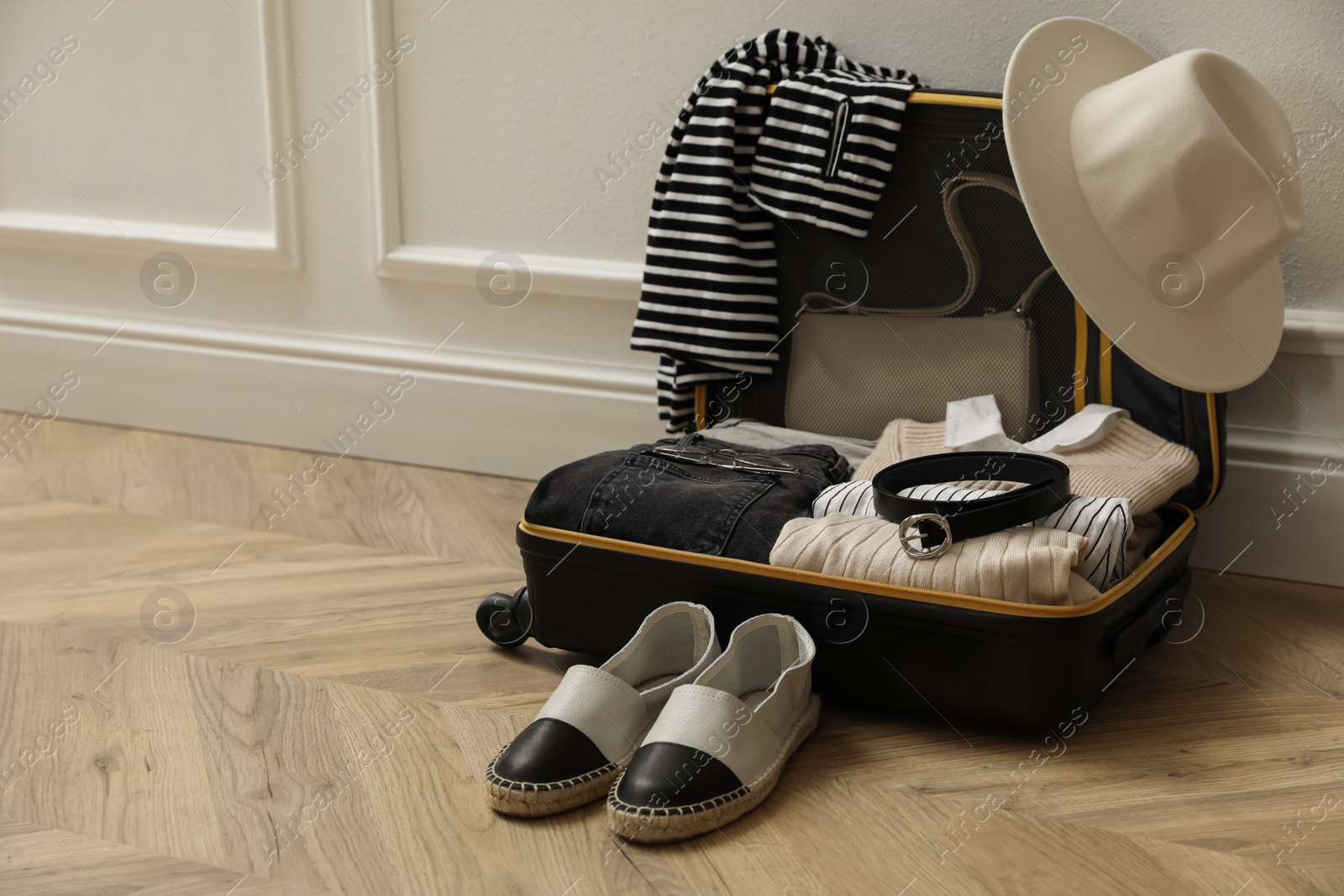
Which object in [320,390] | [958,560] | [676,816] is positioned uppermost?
[958,560]

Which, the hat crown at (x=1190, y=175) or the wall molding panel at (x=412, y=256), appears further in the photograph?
the wall molding panel at (x=412, y=256)

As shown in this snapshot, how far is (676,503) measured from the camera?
1127 millimetres

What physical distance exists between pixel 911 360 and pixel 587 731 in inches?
27.3

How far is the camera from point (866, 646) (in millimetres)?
1031

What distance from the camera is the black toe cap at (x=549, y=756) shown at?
0.90m

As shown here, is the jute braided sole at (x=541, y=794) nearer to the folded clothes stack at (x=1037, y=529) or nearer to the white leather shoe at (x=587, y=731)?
the white leather shoe at (x=587, y=731)

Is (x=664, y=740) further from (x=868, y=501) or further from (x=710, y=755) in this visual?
(x=868, y=501)

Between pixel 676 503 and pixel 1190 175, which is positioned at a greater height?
pixel 1190 175

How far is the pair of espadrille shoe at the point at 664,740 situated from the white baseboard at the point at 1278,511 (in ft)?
2.40

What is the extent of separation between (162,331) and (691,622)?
1314mm

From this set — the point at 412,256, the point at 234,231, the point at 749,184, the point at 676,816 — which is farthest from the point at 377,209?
the point at 676,816

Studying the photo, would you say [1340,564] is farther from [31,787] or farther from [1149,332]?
[31,787]

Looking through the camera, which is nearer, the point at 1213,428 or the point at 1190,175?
the point at 1190,175

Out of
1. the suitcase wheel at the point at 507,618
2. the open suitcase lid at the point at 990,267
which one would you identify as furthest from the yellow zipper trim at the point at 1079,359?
the suitcase wheel at the point at 507,618
